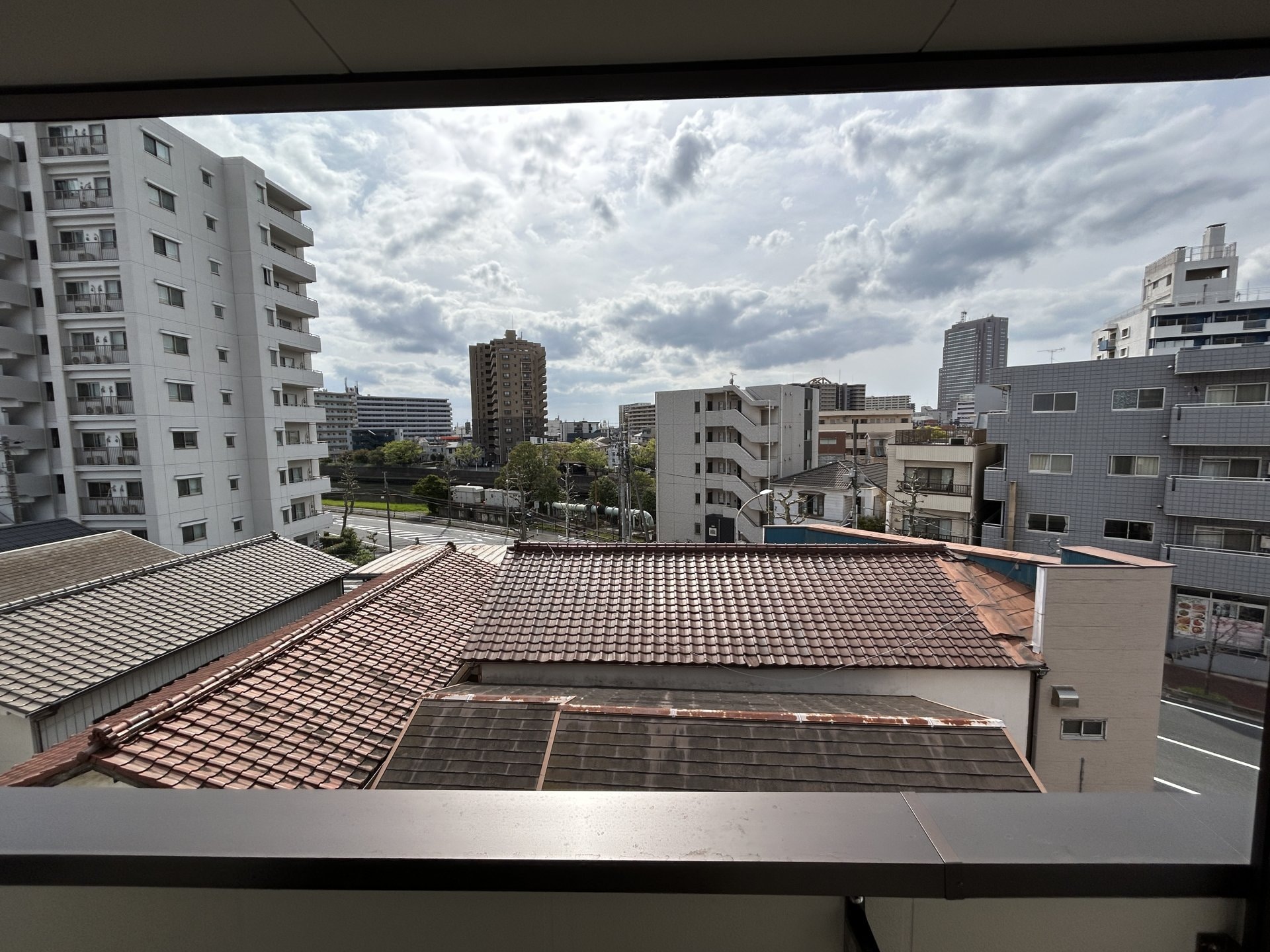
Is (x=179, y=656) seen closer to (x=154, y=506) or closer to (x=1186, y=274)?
(x=154, y=506)

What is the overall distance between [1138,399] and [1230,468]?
158cm

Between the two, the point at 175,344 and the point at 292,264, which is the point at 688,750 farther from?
the point at 292,264

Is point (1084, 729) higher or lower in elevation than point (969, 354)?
lower

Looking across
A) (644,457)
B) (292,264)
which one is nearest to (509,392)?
(644,457)

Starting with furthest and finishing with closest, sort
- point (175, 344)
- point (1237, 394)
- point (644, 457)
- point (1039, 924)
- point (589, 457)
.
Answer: point (589, 457), point (644, 457), point (175, 344), point (1237, 394), point (1039, 924)

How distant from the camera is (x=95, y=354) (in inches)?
420

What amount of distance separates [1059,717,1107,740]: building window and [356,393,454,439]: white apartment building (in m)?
62.6

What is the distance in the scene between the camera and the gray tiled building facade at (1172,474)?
765 cm

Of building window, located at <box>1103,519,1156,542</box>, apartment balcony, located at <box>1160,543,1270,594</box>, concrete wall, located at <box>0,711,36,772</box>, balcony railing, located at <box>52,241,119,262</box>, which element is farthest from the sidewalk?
balcony railing, located at <box>52,241,119,262</box>

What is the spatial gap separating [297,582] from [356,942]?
6834 millimetres

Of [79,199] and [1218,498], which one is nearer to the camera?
[1218,498]

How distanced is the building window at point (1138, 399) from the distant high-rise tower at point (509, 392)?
3448 cm

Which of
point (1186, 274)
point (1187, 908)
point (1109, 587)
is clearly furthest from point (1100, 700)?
point (1186, 274)

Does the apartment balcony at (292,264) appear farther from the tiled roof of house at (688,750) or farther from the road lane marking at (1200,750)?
the road lane marking at (1200,750)
